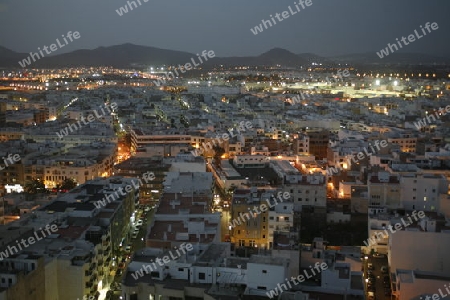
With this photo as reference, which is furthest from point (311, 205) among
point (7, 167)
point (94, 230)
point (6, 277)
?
point (7, 167)

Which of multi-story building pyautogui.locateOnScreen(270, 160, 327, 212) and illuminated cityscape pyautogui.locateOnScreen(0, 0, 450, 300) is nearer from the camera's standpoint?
illuminated cityscape pyautogui.locateOnScreen(0, 0, 450, 300)

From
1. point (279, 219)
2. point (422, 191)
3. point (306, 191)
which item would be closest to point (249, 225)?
point (279, 219)

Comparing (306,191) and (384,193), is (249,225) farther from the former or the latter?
(384,193)

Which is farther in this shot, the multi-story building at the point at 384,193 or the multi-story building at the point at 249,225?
the multi-story building at the point at 384,193

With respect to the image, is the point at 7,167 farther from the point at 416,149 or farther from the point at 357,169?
the point at 416,149

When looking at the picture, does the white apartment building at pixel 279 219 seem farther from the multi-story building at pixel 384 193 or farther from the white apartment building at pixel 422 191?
the white apartment building at pixel 422 191

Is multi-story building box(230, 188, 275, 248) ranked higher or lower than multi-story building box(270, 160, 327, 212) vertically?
lower

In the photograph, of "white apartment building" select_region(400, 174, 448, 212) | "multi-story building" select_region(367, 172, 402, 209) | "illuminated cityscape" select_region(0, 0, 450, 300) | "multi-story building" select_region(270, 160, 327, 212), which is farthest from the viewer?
"multi-story building" select_region(270, 160, 327, 212)

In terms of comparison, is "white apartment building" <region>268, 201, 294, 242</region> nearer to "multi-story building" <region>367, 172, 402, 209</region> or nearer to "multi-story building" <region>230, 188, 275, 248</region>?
"multi-story building" <region>230, 188, 275, 248</region>

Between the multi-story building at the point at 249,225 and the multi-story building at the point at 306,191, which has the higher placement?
the multi-story building at the point at 306,191

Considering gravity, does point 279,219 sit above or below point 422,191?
below

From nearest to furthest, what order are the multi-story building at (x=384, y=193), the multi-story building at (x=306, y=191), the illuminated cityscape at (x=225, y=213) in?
the illuminated cityscape at (x=225, y=213), the multi-story building at (x=384, y=193), the multi-story building at (x=306, y=191)
